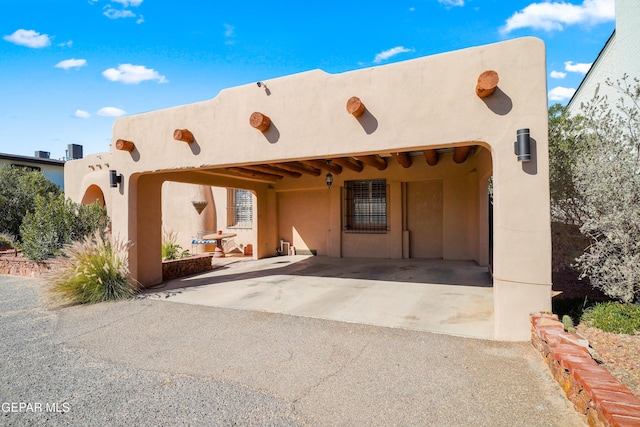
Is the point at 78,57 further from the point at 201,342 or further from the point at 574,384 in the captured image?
the point at 574,384

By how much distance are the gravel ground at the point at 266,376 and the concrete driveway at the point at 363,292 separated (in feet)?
1.87

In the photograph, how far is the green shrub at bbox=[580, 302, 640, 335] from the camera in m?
4.16

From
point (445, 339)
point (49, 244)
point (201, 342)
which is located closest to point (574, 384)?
point (445, 339)

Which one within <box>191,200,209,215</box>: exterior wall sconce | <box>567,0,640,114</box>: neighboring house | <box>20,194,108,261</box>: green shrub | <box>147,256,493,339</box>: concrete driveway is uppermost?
<box>567,0,640,114</box>: neighboring house

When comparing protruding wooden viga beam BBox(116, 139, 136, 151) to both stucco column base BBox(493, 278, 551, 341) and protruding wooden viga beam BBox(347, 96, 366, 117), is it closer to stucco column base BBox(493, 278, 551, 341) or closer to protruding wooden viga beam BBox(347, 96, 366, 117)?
protruding wooden viga beam BBox(347, 96, 366, 117)

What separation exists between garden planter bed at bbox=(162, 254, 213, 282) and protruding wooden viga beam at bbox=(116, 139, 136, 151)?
3269mm

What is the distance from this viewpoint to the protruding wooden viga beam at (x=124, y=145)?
7566 mm

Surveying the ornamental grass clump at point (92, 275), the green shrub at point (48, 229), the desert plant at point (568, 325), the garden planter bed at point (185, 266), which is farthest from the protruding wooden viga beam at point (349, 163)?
the green shrub at point (48, 229)

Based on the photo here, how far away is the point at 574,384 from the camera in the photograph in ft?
9.71

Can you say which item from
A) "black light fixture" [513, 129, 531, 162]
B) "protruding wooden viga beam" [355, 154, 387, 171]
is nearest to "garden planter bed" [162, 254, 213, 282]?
"protruding wooden viga beam" [355, 154, 387, 171]

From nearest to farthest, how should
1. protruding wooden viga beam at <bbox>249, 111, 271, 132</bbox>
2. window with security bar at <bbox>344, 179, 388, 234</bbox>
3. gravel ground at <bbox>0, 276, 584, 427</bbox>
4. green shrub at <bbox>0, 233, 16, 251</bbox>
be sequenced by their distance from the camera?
gravel ground at <bbox>0, 276, 584, 427</bbox> < protruding wooden viga beam at <bbox>249, 111, 271, 132</bbox> < window with security bar at <bbox>344, 179, 388, 234</bbox> < green shrub at <bbox>0, 233, 16, 251</bbox>

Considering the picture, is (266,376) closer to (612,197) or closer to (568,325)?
(568,325)

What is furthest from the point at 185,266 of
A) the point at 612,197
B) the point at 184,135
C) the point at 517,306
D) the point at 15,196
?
the point at 15,196

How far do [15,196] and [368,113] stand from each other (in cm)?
1823
